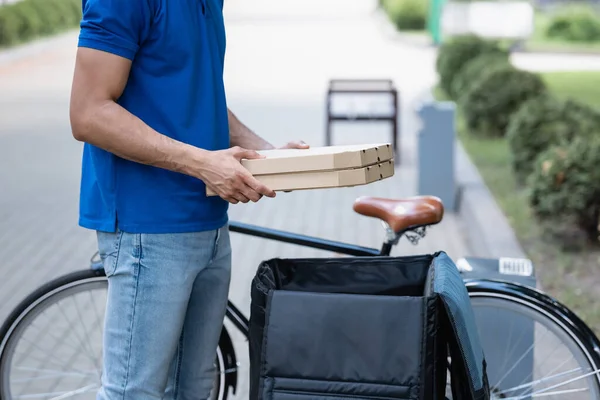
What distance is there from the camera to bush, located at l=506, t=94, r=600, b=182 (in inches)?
339

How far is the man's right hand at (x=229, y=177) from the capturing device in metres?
2.56

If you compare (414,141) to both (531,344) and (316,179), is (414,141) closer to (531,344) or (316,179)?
(531,344)

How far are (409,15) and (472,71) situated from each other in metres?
18.0

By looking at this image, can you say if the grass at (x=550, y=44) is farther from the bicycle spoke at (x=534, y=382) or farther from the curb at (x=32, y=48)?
the bicycle spoke at (x=534, y=382)

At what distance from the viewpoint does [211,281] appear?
2947mm

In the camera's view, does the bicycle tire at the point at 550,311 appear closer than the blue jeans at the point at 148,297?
No

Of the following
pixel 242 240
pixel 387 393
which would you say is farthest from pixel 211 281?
pixel 242 240

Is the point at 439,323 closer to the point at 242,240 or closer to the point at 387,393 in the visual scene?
the point at 387,393

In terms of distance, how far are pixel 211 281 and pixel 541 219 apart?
15.3 ft

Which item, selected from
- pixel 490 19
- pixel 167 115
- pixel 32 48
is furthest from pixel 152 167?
pixel 490 19

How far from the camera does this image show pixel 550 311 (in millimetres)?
3381

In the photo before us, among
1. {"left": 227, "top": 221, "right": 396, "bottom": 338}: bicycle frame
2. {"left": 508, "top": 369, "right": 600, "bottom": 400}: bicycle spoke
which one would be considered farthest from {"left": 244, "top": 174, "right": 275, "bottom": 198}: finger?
{"left": 508, "top": 369, "right": 600, "bottom": 400}: bicycle spoke

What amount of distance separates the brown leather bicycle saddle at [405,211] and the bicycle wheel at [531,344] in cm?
26

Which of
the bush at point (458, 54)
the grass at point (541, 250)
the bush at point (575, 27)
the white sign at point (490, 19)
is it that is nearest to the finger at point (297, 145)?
the grass at point (541, 250)
